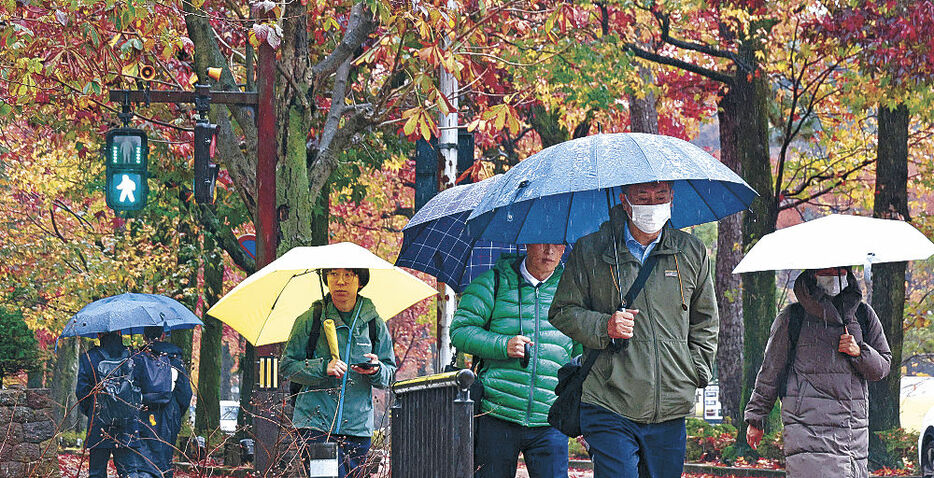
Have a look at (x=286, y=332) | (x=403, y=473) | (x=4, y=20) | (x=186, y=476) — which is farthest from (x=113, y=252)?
(x=403, y=473)

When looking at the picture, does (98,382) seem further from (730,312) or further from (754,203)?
(730,312)

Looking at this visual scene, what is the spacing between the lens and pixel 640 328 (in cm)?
636

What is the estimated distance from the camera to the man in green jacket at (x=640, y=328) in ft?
20.6

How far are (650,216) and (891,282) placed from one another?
14460 mm

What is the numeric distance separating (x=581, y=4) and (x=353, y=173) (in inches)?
212

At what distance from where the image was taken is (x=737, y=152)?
21891 mm

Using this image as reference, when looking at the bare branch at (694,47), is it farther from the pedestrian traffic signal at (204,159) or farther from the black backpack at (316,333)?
the black backpack at (316,333)

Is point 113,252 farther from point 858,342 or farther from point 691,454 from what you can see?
point 858,342

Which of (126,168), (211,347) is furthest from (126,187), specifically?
(211,347)

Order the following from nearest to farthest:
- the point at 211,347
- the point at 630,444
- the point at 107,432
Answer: the point at 630,444 < the point at 107,432 < the point at 211,347

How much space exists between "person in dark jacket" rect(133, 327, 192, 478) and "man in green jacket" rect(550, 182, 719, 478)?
18.2 ft

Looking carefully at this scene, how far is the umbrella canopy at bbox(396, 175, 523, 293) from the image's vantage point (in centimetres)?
880

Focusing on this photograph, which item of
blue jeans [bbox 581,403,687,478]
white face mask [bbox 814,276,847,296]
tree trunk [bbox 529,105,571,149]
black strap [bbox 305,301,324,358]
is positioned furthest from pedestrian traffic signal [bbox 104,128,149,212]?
tree trunk [bbox 529,105,571,149]

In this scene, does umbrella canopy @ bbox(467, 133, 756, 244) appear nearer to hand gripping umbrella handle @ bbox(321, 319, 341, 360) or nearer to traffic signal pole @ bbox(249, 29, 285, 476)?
hand gripping umbrella handle @ bbox(321, 319, 341, 360)
